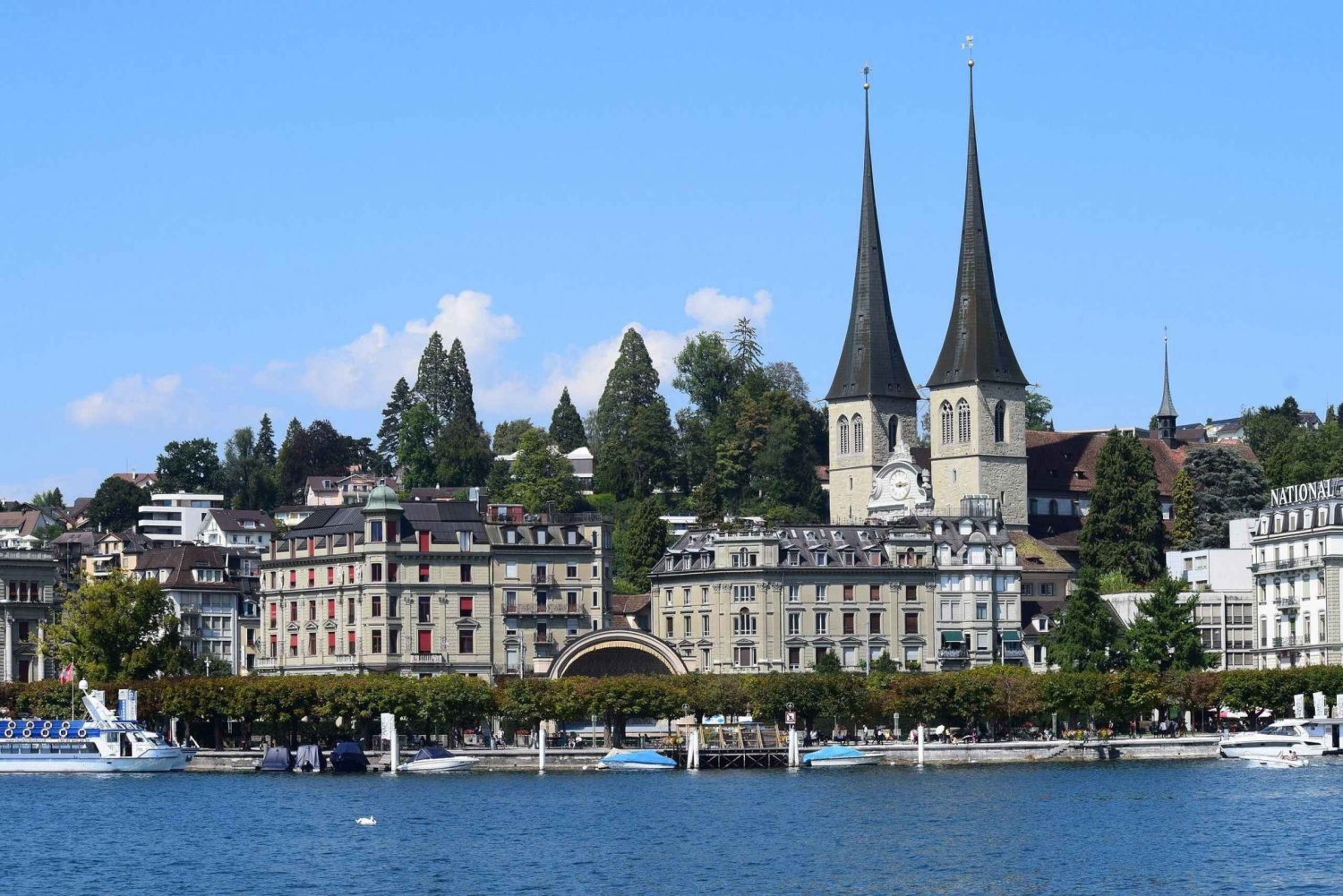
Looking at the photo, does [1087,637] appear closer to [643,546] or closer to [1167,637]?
[1167,637]

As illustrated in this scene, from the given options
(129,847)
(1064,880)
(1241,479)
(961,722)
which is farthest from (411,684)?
(1241,479)

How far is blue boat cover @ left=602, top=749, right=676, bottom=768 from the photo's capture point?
113000 mm

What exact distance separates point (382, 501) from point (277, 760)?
2076 cm

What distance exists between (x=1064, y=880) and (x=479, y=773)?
1766 inches

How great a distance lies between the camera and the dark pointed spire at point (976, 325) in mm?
168750

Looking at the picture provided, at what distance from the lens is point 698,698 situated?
4606 inches

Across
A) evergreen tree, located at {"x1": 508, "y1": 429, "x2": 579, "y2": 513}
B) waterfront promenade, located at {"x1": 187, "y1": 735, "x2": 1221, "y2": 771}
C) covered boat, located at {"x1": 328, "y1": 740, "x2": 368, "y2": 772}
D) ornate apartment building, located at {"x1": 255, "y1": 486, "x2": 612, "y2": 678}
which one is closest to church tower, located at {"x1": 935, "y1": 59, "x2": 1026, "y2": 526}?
evergreen tree, located at {"x1": 508, "y1": 429, "x2": 579, "y2": 513}

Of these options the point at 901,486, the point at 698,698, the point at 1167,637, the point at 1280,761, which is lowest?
the point at 1280,761

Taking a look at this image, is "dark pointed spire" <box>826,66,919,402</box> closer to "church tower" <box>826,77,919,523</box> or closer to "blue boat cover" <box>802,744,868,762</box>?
"church tower" <box>826,77,919,523</box>

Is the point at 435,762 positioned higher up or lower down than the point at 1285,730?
lower down

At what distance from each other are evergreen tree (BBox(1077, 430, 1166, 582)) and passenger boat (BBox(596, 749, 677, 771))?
4996cm

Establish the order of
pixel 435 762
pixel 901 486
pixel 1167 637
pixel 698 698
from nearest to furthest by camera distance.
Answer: pixel 435 762, pixel 698 698, pixel 1167 637, pixel 901 486

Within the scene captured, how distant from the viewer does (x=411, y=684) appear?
11544cm

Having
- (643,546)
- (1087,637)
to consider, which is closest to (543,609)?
(1087,637)
